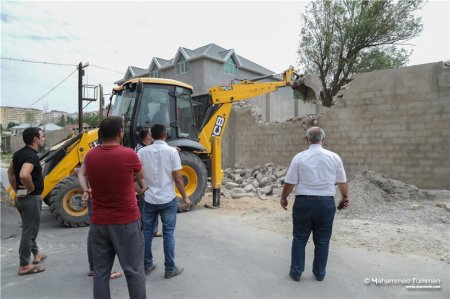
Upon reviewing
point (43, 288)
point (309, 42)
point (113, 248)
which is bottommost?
point (43, 288)

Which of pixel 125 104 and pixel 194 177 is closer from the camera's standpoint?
pixel 125 104

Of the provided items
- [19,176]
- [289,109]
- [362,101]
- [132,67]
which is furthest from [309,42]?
[19,176]

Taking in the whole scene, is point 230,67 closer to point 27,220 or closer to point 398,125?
point 398,125

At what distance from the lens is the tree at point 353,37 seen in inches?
735

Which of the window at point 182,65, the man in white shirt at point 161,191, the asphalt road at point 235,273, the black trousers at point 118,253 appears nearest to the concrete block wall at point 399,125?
the asphalt road at point 235,273

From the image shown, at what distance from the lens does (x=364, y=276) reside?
3576mm

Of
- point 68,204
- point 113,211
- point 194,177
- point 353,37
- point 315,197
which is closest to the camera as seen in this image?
point 113,211

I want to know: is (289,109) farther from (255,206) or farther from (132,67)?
(132,67)

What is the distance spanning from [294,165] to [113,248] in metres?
1.97

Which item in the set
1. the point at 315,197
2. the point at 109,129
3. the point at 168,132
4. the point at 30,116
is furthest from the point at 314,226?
the point at 30,116

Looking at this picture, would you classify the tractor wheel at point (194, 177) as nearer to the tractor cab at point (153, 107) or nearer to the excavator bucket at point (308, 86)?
the tractor cab at point (153, 107)

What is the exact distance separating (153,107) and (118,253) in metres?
4.63

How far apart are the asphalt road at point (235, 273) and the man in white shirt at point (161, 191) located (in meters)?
0.28

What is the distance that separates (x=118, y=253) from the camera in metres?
2.58
